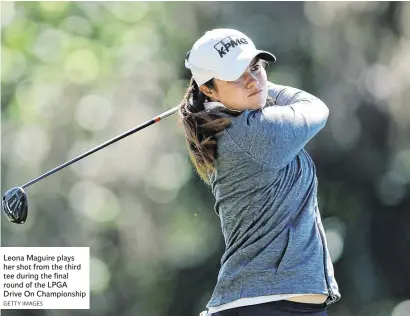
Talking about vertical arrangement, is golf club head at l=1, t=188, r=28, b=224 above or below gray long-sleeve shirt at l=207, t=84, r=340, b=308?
above

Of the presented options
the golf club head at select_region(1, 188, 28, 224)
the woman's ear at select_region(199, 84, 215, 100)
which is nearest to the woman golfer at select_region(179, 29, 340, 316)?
the woman's ear at select_region(199, 84, 215, 100)

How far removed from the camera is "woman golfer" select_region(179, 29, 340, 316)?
1.41 metres

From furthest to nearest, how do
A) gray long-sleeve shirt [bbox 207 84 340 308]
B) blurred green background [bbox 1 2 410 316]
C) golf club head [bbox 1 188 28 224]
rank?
blurred green background [bbox 1 2 410 316]
golf club head [bbox 1 188 28 224]
gray long-sleeve shirt [bbox 207 84 340 308]

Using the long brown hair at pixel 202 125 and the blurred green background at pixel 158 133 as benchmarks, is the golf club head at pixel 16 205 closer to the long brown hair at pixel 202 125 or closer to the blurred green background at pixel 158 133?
the blurred green background at pixel 158 133

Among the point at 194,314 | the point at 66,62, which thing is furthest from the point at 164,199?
the point at 66,62

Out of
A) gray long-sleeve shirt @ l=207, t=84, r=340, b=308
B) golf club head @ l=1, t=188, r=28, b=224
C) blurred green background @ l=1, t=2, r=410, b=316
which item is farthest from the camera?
blurred green background @ l=1, t=2, r=410, b=316

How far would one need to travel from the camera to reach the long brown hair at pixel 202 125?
1.44 metres

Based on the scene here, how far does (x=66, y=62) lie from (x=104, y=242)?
0.74m

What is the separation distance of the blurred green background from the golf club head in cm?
18

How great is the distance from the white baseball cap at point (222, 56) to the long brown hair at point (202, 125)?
35 millimetres

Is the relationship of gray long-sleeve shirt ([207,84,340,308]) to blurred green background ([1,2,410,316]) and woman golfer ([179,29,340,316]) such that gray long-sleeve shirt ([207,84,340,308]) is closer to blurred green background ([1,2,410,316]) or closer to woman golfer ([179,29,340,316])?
woman golfer ([179,29,340,316])

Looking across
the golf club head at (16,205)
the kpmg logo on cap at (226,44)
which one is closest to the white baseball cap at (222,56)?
the kpmg logo on cap at (226,44)

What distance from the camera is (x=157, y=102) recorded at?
9.55 feet

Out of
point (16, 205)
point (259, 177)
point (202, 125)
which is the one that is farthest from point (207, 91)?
point (16, 205)
